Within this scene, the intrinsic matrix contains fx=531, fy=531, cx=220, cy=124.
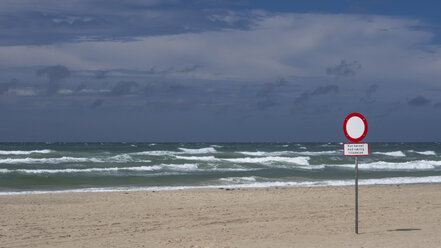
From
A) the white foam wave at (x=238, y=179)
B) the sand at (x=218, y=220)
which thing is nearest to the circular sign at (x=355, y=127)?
the sand at (x=218, y=220)

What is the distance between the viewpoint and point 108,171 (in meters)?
27.4

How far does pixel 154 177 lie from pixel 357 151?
53.0 feet

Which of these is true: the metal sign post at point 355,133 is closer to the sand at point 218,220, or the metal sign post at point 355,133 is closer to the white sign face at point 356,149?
the white sign face at point 356,149

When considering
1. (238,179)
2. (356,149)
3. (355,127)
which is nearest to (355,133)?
(355,127)

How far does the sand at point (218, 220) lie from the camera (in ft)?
27.9

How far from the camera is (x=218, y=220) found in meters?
10.7

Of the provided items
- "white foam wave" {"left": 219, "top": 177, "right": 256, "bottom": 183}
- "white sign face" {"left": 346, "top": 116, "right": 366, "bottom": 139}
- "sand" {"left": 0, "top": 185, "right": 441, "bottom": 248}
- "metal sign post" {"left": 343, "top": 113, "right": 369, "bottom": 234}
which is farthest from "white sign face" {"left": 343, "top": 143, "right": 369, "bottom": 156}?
"white foam wave" {"left": 219, "top": 177, "right": 256, "bottom": 183}

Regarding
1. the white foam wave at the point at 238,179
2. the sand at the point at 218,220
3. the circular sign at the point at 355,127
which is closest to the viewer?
the sand at the point at 218,220

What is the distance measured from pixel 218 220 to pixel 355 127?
3.51 m

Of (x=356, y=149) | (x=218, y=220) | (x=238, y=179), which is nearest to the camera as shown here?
(x=356, y=149)

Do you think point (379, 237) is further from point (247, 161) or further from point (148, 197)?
point (247, 161)

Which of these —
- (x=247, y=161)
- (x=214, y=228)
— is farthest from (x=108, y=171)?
(x=214, y=228)

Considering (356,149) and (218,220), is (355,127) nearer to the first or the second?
(356,149)

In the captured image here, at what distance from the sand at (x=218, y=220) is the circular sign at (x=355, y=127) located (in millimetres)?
1659
